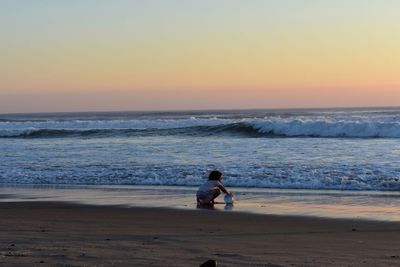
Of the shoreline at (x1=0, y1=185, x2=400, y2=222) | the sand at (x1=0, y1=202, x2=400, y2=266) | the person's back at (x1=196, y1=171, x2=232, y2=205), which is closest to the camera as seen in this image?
the sand at (x1=0, y1=202, x2=400, y2=266)

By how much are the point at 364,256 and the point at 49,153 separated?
17.9 metres

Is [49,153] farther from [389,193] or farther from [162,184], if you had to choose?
[389,193]

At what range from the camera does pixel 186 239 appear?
704cm

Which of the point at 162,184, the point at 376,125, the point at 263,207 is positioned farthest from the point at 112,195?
the point at 376,125

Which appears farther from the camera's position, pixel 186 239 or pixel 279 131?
pixel 279 131

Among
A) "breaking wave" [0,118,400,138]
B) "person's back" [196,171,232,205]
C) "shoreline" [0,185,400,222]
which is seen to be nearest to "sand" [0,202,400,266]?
"shoreline" [0,185,400,222]

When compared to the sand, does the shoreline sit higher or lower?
lower

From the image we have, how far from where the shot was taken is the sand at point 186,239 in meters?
5.79

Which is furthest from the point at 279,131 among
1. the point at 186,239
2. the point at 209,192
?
the point at 186,239

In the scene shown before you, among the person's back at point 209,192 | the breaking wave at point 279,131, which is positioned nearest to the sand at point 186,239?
the person's back at point 209,192

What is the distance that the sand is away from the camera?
19.0 ft

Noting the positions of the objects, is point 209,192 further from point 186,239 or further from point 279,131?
point 279,131

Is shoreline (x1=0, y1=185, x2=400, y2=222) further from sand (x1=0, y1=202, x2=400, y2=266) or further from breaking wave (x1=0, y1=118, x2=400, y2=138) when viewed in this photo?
breaking wave (x1=0, y1=118, x2=400, y2=138)

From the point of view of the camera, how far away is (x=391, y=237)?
7230 millimetres
